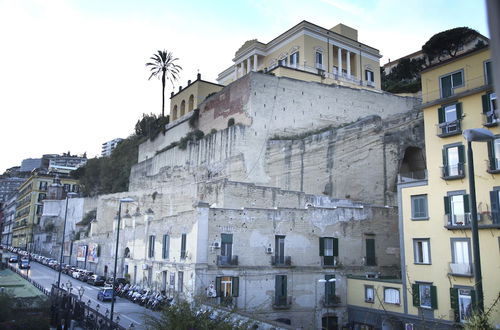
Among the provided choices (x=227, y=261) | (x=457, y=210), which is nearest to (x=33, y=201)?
(x=227, y=261)

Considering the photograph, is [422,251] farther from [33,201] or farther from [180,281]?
[33,201]

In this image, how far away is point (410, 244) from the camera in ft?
88.9

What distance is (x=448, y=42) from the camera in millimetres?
65000

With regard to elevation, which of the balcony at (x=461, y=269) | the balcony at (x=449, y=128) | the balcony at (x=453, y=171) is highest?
the balcony at (x=449, y=128)

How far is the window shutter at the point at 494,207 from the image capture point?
2312 cm

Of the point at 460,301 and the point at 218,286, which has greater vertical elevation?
the point at 218,286

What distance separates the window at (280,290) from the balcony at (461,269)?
10.2 meters

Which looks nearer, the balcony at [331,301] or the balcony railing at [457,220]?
the balcony railing at [457,220]

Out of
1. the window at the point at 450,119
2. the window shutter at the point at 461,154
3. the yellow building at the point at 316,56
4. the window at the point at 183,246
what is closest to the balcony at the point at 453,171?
the window shutter at the point at 461,154

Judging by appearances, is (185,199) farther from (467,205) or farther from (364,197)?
(467,205)

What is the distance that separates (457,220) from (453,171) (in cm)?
256

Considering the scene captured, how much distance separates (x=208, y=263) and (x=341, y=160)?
18.6 m

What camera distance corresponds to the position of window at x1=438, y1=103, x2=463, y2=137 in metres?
25.3

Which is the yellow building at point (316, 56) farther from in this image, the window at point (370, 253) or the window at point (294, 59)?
the window at point (370, 253)
